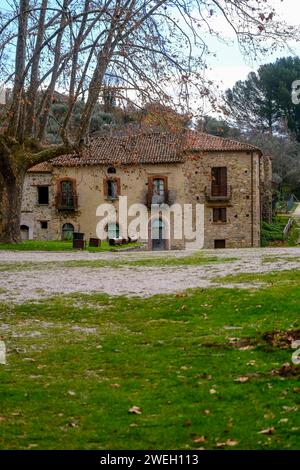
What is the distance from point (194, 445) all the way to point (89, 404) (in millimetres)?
1525

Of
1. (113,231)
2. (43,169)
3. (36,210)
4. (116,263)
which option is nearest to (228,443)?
(116,263)

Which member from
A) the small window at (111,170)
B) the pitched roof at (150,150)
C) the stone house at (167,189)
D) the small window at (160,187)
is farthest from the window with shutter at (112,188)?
the small window at (160,187)

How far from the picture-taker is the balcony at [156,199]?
1738 inches

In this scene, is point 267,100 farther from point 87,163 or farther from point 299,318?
point 299,318

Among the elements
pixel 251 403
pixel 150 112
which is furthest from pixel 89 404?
pixel 150 112

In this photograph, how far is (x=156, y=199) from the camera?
44281 mm

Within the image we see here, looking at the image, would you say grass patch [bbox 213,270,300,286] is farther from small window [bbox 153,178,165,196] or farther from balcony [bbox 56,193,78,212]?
balcony [bbox 56,193,78,212]

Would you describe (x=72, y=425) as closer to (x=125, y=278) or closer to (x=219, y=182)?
(x=125, y=278)

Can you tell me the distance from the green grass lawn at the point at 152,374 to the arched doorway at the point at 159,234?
3221 cm

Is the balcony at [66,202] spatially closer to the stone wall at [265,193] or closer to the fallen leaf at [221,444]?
the stone wall at [265,193]

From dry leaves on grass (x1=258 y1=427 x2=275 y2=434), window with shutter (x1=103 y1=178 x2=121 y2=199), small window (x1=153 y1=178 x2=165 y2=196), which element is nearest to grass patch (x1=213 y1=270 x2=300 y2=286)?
dry leaves on grass (x1=258 y1=427 x2=275 y2=434)

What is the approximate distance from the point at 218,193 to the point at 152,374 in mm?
36765
